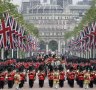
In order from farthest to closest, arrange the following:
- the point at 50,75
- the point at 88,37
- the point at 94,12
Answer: the point at 94,12 → the point at 88,37 → the point at 50,75

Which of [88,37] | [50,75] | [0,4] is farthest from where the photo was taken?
[88,37]

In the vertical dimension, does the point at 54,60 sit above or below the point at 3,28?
below

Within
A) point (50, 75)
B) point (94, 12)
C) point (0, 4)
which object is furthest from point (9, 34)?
point (94, 12)

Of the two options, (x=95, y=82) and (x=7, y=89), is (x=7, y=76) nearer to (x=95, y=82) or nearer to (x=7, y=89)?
(x=7, y=89)

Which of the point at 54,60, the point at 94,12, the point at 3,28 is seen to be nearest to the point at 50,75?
the point at 3,28

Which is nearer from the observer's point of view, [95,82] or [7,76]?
[7,76]

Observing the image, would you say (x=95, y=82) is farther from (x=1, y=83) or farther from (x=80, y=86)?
(x=1, y=83)

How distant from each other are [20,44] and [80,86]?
24.1 m

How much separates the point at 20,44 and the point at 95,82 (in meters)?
23.5

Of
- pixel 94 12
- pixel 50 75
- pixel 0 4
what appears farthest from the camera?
pixel 94 12

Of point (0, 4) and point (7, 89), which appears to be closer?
point (7, 89)

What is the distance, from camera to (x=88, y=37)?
68.2m

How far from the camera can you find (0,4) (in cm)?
6241

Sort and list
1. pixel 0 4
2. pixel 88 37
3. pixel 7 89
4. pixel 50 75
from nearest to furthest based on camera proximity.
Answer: pixel 7 89, pixel 50 75, pixel 0 4, pixel 88 37
